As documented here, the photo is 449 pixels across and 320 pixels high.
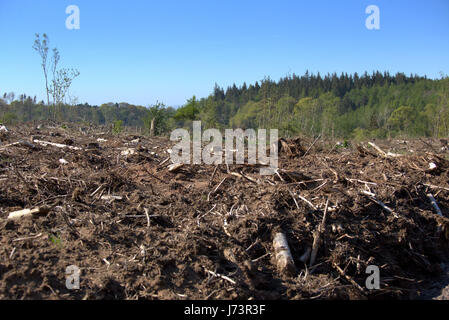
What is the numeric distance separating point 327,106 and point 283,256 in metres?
52.0

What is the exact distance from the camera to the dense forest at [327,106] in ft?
96.9

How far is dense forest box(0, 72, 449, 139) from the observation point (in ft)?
96.9

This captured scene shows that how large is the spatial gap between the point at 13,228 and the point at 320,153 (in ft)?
17.2

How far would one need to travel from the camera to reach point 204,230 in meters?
3.27

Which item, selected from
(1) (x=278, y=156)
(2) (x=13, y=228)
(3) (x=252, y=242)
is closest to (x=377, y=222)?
(3) (x=252, y=242)

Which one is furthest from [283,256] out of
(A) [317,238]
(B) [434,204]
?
(B) [434,204]

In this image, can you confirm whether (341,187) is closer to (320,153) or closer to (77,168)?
(320,153)

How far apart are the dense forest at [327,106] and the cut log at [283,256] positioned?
1534 centimetres

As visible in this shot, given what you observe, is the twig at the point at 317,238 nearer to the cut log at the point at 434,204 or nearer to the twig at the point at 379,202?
the twig at the point at 379,202

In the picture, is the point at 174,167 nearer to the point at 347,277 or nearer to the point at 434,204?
the point at 347,277

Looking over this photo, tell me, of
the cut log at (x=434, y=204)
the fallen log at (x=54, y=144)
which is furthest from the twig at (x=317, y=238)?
the fallen log at (x=54, y=144)

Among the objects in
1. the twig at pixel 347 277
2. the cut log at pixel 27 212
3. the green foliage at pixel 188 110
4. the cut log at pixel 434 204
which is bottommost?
the twig at pixel 347 277
